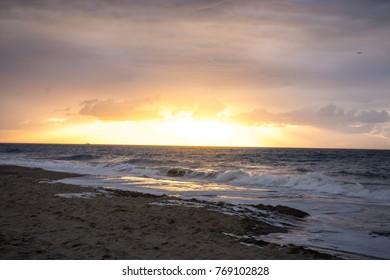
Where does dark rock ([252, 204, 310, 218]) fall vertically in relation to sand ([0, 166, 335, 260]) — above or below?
below

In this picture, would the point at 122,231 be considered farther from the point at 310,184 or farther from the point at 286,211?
the point at 310,184

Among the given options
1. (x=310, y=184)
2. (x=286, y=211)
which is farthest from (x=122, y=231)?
(x=310, y=184)

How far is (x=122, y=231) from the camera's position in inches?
338

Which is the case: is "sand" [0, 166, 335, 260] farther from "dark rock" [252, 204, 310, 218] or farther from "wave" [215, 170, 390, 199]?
"wave" [215, 170, 390, 199]

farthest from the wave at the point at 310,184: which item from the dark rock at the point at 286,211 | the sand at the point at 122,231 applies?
the sand at the point at 122,231

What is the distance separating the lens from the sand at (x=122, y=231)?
6836 mm

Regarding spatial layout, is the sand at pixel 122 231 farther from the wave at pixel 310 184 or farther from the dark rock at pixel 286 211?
the wave at pixel 310 184

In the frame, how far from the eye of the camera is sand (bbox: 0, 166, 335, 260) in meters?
6.84

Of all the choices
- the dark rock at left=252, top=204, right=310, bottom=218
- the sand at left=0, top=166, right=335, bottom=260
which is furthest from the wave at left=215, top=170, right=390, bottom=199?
the sand at left=0, top=166, right=335, bottom=260

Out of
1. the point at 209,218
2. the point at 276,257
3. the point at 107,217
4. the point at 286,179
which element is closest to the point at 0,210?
the point at 107,217

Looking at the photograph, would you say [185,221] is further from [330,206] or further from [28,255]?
[330,206]

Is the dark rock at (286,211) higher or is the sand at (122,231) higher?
the sand at (122,231)

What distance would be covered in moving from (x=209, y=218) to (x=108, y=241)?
4201 millimetres

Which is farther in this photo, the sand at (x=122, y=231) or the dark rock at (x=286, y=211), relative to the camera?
the dark rock at (x=286, y=211)
